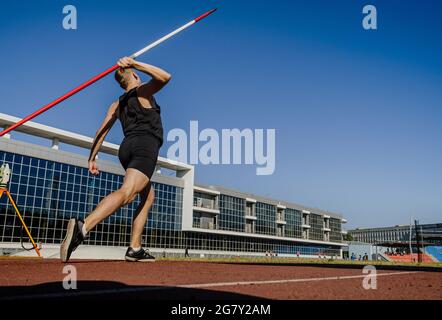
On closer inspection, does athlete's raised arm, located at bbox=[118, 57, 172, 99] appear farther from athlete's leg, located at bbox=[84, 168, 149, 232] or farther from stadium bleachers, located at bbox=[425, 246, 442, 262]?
stadium bleachers, located at bbox=[425, 246, 442, 262]

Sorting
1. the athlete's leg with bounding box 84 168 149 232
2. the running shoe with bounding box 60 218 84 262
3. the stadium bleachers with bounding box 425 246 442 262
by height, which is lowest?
the stadium bleachers with bounding box 425 246 442 262

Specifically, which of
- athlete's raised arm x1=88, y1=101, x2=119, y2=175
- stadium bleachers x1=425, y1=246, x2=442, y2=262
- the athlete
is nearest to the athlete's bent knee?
the athlete

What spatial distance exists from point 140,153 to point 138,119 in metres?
0.46

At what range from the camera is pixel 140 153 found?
13.5ft

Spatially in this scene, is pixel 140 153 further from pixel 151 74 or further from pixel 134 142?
pixel 151 74

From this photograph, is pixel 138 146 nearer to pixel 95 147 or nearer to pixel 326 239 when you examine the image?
pixel 95 147

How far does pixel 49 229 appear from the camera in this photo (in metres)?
39.2

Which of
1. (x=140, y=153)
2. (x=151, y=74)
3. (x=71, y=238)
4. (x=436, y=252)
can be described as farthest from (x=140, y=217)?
(x=436, y=252)

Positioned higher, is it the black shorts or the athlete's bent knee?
the black shorts

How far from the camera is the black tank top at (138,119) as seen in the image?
14.2 feet

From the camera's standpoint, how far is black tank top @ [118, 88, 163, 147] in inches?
171

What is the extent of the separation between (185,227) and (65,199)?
1987 cm
